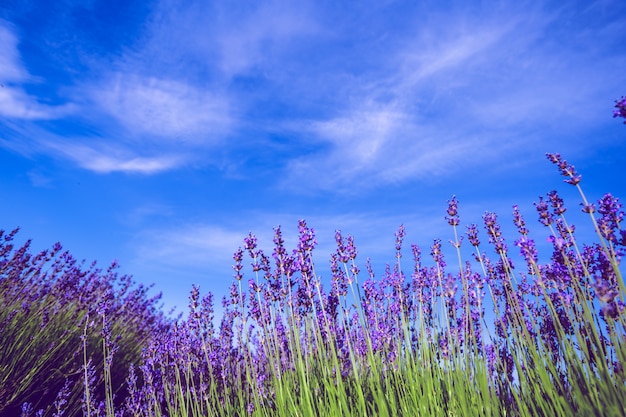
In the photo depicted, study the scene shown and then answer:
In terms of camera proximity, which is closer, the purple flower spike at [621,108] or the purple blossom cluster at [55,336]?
the purple flower spike at [621,108]

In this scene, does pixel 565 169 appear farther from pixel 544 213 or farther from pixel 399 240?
pixel 399 240

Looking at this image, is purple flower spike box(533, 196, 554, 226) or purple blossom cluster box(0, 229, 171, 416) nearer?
purple flower spike box(533, 196, 554, 226)

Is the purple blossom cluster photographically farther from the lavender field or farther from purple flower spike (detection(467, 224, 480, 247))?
purple flower spike (detection(467, 224, 480, 247))

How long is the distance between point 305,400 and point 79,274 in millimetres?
4823

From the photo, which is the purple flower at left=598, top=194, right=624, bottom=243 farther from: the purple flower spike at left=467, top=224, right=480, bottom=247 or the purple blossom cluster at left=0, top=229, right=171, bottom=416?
the purple blossom cluster at left=0, top=229, right=171, bottom=416

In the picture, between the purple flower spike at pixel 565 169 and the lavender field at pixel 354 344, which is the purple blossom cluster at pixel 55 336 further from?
the purple flower spike at pixel 565 169

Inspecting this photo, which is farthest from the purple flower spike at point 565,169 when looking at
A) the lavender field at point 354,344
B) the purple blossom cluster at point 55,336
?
the purple blossom cluster at point 55,336

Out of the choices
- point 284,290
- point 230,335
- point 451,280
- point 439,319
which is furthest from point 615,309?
point 230,335

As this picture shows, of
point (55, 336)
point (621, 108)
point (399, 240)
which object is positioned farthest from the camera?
point (55, 336)

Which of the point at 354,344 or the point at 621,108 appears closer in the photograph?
the point at 621,108

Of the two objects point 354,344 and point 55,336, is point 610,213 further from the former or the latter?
point 55,336

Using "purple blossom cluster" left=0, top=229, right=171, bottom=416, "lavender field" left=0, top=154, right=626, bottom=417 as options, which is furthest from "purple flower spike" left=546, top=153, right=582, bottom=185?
"purple blossom cluster" left=0, top=229, right=171, bottom=416

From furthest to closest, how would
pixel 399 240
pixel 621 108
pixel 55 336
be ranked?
pixel 55 336
pixel 399 240
pixel 621 108

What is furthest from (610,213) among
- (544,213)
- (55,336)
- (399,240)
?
(55,336)
